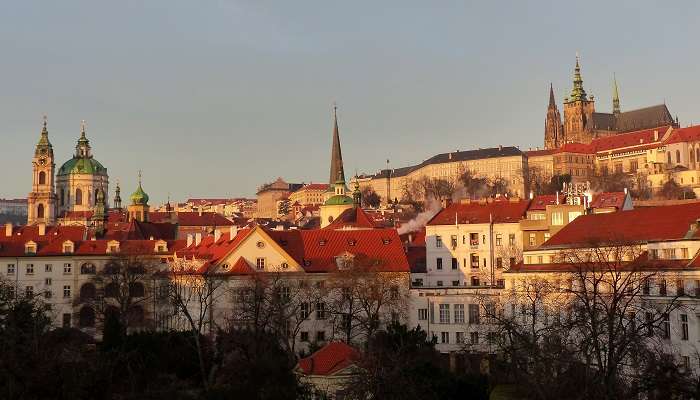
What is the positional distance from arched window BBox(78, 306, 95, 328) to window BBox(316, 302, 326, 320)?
877 inches

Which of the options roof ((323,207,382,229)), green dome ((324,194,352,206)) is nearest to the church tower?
green dome ((324,194,352,206))

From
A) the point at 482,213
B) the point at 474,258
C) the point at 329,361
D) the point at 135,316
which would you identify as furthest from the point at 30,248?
the point at 329,361

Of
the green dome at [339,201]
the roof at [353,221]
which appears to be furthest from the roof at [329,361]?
the green dome at [339,201]

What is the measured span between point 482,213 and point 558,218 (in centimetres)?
812

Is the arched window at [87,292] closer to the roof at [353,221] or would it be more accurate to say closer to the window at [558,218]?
the roof at [353,221]

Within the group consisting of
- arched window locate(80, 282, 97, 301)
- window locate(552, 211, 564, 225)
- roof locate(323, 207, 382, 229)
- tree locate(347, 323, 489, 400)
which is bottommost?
tree locate(347, 323, 489, 400)

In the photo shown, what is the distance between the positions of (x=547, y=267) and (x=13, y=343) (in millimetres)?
33979

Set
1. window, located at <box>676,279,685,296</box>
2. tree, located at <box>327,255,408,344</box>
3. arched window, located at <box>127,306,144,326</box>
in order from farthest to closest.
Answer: arched window, located at <box>127,306,144,326</box>, tree, located at <box>327,255,408,344</box>, window, located at <box>676,279,685,296</box>

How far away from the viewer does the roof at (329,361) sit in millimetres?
47188

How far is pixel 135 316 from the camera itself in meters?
75.9

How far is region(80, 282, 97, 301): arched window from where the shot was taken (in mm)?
82125

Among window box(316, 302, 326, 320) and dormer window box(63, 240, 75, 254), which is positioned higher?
dormer window box(63, 240, 75, 254)

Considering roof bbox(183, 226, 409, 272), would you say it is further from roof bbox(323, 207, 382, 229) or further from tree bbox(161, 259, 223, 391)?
roof bbox(323, 207, 382, 229)

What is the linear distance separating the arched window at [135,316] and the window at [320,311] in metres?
14.7
